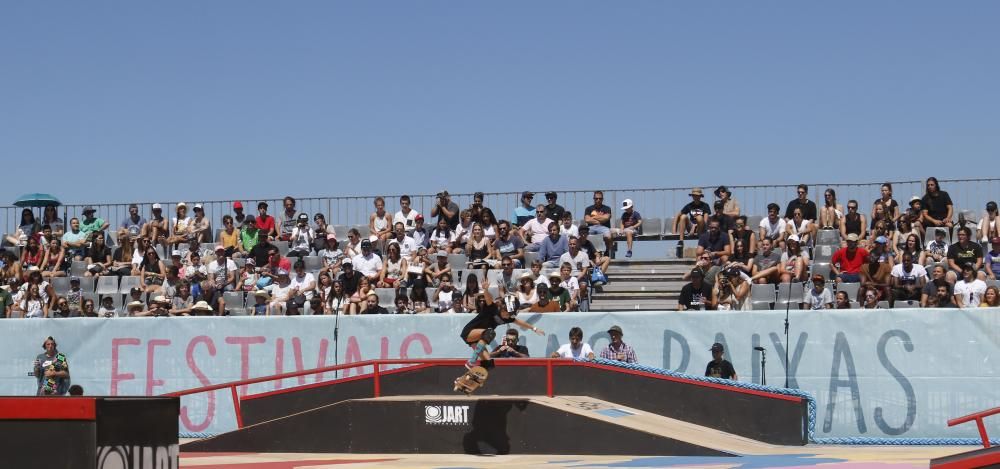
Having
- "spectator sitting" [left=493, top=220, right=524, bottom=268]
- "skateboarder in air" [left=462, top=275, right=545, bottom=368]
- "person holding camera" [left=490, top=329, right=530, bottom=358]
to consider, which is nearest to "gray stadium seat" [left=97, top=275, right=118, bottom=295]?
"spectator sitting" [left=493, top=220, right=524, bottom=268]

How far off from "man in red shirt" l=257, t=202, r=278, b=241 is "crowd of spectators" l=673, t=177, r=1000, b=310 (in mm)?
8562

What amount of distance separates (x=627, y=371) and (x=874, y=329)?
3.55 meters

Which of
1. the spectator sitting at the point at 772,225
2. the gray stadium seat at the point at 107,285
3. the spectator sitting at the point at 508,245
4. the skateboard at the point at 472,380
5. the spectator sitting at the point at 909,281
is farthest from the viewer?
the gray stadium seat at the point at 107,285

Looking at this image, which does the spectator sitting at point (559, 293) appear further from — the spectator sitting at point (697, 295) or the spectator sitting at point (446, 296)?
the spectator sitting at point (697, 295)

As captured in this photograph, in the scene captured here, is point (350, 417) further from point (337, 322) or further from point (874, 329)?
point (874, 329)

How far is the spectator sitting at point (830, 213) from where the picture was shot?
23.4m

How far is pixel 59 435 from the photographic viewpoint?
10.5m

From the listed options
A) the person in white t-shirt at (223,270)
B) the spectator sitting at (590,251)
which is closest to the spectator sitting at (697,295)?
the spectator sitting at (590,251)

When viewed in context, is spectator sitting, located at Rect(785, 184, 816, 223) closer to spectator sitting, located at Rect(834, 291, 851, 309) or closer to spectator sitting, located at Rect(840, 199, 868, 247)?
spectator sitting, located at Rect(840, 199, 868, 247)

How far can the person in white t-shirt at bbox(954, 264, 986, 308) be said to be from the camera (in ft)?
63.8

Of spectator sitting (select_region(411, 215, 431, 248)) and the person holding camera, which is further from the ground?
spectator sitting (select_region(411, 215, 431, 248))

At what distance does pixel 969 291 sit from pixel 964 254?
1182mm

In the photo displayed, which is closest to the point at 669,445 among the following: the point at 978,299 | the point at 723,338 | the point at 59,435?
the point at 723,338

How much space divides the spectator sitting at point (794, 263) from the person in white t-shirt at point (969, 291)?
8.28 ft
